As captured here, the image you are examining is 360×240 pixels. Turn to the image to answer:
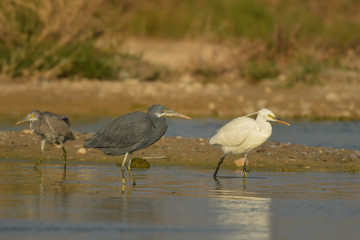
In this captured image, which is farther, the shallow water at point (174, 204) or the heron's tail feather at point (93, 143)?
the heron's tail feather at point (93, 143)

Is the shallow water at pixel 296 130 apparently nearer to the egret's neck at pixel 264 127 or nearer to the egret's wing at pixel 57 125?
the egret's neck at pixel 264 127

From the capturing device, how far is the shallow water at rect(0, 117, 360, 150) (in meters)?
16.5

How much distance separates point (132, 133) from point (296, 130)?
8294 mm

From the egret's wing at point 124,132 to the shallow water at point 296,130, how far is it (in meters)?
6.00

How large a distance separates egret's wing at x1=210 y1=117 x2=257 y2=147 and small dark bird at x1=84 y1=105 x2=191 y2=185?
125 cm

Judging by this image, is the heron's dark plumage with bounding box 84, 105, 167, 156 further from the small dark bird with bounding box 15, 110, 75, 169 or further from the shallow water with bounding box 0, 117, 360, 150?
the shallow water with bounding box 0, 117, 360, 150

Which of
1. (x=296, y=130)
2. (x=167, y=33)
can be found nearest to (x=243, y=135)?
(x=296, y=130)

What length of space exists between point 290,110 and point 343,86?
9.63 ft

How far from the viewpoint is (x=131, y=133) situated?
1061 cm

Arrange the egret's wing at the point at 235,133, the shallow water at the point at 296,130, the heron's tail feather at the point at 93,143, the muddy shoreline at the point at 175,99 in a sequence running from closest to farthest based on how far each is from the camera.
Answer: the heron's tail feather at the point at 93,143, the egret's wing at the point at 235,133, the shallow water at the point at 296,130, the muddy shoreline at the point at 175,99

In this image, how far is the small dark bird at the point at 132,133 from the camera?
34.8 feet

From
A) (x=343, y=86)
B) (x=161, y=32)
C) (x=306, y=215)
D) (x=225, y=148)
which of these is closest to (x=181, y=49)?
(x=161, y=32)

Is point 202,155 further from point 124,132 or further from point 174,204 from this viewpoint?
point 174,204

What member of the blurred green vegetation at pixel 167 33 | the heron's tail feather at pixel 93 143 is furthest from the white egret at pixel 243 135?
the blurred green vegetation at pixel 167 33
